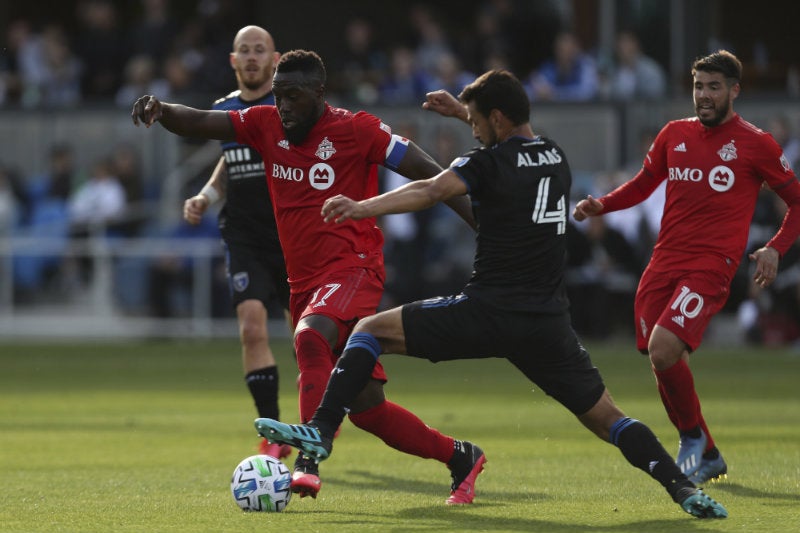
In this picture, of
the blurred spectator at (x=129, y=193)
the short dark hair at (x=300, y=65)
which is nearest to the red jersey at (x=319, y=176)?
the short dark hair at (x=300, y=65)

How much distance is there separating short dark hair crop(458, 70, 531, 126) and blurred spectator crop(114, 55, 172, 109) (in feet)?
53.4

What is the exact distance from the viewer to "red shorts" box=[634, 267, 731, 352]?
8.61m

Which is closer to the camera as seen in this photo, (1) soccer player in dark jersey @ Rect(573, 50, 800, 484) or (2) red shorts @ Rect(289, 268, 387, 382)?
(2) red shorts @ Rect(289, 268, 387, 382)

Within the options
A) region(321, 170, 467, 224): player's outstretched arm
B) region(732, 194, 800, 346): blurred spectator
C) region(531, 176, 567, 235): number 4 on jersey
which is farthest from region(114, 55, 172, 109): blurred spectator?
region(321, 170, 467, 224): player's outstretched arm

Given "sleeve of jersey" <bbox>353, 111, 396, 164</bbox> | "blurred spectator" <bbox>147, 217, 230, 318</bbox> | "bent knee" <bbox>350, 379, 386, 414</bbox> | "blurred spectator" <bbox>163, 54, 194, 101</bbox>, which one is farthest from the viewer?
"blurred spectator" <bbox>163, 54, 194, 101</bbox>

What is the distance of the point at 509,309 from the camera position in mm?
7090

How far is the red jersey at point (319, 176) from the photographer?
8.04 meters

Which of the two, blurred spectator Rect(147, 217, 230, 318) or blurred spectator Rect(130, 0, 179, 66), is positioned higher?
blurred spectator Rect(130, 0, 179, 66)

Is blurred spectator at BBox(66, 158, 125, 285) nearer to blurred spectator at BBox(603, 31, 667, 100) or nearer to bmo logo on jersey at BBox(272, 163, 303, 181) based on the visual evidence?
blurred spectator at BBox(603, 31, 667, 100)

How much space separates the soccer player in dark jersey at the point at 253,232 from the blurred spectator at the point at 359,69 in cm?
1260

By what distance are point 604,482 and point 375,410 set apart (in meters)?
1.64

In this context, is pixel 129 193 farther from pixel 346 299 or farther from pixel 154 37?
pixel 346 299

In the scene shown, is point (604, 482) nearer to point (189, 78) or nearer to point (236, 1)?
point (189, 78)

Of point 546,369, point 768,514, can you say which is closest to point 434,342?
point 546,369
